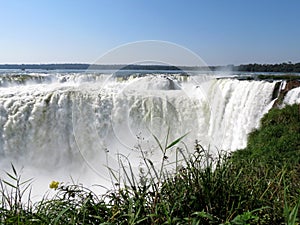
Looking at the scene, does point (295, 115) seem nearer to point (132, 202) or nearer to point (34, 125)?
point (132, 202)

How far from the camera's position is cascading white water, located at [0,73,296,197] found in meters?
11.2

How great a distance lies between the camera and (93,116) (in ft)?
44.0

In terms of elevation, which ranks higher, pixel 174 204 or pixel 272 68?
pixel 174 204

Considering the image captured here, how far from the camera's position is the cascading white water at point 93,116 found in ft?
36.8

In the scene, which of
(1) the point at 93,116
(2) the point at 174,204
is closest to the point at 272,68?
(1) the point at 93,116

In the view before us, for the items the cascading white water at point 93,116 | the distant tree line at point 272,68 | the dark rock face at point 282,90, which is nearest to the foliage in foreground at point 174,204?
the dark rock face at point 282,90

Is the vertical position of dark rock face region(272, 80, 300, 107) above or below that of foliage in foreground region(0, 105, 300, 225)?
below

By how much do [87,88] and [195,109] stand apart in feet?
15.5

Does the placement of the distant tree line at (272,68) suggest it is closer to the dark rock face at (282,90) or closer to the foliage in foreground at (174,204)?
the dark rock face at (282,90)

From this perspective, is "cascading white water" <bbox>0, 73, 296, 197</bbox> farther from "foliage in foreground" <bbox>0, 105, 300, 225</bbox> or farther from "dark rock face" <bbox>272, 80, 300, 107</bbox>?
"foliage in foreground" <bbox>0, 105, 300, 225</bbox>

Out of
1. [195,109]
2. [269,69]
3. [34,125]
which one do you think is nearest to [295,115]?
[195,109]

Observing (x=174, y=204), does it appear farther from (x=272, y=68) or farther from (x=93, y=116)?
(x=272, y=68)

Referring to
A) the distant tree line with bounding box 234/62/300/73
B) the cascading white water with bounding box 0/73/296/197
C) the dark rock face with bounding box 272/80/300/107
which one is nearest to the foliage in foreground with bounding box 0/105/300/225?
the dark rock face with bounding box 272/80/300/107

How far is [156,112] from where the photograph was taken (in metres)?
12.2
